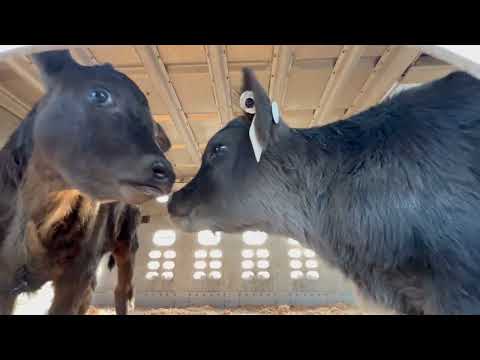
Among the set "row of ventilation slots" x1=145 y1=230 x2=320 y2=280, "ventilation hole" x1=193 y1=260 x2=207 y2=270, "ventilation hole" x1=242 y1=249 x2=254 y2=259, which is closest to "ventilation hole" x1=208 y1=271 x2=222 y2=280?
"row of ventilation slots" x1=145 y1=230 x2=320 y2=280

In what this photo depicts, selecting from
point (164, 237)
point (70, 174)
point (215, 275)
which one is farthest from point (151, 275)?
point (70, 174)

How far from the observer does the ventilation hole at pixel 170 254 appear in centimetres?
522

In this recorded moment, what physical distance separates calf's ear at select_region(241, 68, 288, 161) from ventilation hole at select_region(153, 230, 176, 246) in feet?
13.7

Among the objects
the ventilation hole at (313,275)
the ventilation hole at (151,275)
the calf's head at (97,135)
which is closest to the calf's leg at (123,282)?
the calf's head at (97,135)

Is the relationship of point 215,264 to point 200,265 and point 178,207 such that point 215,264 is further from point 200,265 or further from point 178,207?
point 178,207

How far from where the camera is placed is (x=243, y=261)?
16.8 feet

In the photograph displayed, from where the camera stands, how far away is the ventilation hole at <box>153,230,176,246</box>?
532cm

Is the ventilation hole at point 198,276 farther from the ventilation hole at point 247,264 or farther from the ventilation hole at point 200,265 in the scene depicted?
the ventilation hole at point 247,264

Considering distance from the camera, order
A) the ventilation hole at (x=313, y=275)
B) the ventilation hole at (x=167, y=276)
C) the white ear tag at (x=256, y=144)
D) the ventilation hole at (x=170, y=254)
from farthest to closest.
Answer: the ventilation hole at (x=170, y=254), the ventilation hole at (x=167, y=276), the ventilation hole at (x=313, y=275), the white ear tag at (x=256, y=144)

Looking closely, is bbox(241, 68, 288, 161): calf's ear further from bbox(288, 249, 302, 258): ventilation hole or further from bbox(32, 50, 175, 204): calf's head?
bbox(288, 249, 302, 258): ventilation hole

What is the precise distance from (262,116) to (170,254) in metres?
4.33
